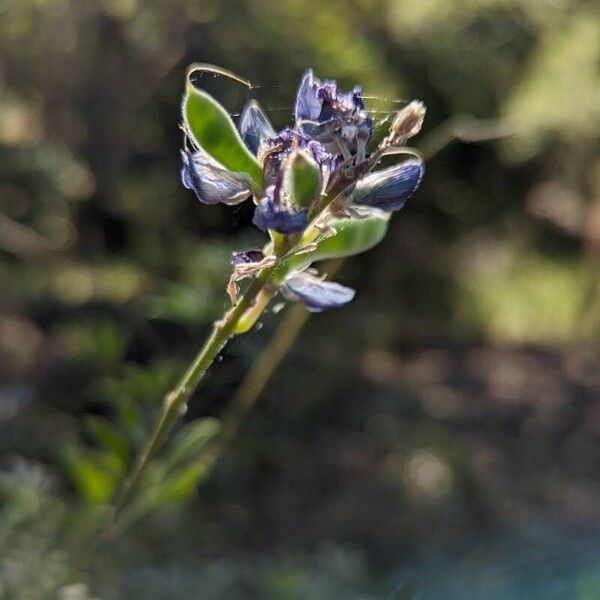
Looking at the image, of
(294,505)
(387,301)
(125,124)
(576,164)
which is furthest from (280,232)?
(576,164)

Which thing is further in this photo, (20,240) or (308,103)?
(20,240)

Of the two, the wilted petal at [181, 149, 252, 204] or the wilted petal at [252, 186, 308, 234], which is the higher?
the wilted petal at [181, 149, 252, 204]

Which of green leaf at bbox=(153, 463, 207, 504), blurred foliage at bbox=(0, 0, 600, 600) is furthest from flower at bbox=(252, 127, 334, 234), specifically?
blurred foliage at bbox=(0, 0, 600, 600)

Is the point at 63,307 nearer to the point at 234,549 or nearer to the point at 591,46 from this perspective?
the point at 234,549

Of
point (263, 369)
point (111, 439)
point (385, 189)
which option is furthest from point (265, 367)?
point (385, 189)

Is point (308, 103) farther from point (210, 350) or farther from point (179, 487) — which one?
point (179, 487)

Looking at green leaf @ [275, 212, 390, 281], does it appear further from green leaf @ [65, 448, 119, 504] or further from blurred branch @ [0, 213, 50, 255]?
blurred branch @ [0, 213, 50, 255]
